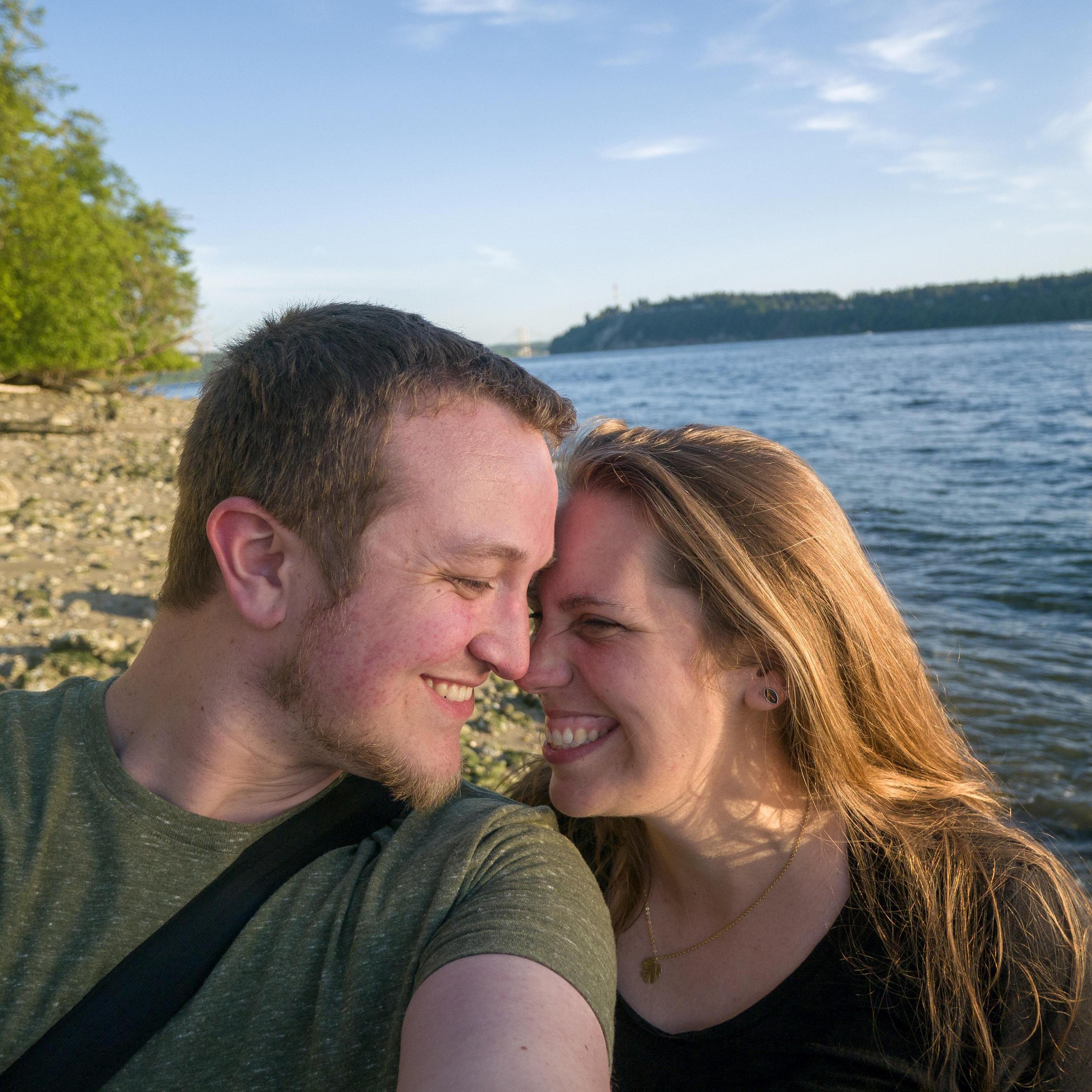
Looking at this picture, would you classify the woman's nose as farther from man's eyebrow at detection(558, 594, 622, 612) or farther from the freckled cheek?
the freckled cheek

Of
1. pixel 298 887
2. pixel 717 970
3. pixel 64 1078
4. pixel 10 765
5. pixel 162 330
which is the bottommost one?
pixel 717 970

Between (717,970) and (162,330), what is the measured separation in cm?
4440

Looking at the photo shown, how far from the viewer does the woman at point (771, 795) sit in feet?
8.13

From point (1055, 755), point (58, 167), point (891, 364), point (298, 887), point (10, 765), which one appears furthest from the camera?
point (891, 364)

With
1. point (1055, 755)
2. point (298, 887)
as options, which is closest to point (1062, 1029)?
point (298, 887)

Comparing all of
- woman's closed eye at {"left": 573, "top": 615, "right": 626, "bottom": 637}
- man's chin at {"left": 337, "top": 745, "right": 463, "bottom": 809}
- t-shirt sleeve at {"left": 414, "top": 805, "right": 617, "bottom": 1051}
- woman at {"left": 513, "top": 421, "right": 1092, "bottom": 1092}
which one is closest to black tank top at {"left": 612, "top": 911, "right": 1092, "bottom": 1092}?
woman at {"left": 513, "top": 421, "right": 1092, "bottom": 1092}

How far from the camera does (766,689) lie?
2.94 m

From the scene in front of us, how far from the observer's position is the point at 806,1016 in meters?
2.59

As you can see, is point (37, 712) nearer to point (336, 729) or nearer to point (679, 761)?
point (336, 729)

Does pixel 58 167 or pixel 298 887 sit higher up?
pixel 58 167

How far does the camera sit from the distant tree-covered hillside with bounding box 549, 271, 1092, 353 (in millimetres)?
116188

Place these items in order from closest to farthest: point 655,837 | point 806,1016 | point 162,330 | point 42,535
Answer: point 806,1016 < point 655,837 < point 42,535 < point 162,330

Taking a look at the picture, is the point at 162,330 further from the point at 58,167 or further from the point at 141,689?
the point at 141,689

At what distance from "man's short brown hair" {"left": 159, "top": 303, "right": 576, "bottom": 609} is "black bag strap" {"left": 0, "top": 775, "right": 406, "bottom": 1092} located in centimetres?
65
